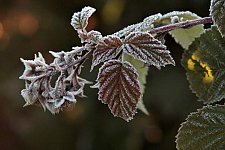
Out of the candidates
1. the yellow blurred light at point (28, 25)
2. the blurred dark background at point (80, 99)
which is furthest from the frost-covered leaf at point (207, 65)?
the yellow blurred light at point (28, 25)

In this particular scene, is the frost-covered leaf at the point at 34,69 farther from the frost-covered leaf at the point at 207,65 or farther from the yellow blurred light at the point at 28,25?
the yellow blurred light at the point at 28,25

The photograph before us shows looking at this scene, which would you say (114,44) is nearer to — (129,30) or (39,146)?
(129,30)

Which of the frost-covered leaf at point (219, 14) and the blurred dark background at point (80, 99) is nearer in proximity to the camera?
the frost-covered leaf at point (219, 14)

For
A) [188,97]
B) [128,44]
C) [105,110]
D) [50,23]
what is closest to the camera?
→ [128,44]

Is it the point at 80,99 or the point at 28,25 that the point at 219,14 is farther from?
the point at 28,25

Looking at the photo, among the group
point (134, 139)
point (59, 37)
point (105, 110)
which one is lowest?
point (134, 139)

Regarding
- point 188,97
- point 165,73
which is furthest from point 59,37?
point 188,97

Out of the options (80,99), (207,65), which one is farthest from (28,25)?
(207,65)
